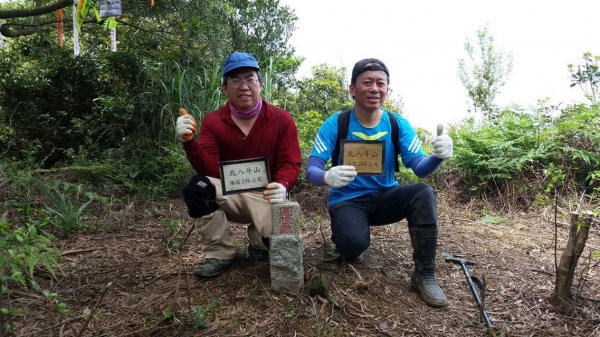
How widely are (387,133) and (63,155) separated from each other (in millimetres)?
6269

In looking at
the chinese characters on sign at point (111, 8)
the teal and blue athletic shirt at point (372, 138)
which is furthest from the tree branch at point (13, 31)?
the teal and blue athletic shirt at point (372, 138)

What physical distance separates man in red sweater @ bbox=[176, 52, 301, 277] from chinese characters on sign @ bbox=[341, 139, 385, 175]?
0.30 meters

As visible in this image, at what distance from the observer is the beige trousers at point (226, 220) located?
234cm

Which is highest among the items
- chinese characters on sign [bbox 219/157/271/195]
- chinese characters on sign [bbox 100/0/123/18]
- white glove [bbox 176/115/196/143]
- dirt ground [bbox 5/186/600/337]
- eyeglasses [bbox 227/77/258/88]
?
chinese characters on sign [bbox 100/0/123/18]

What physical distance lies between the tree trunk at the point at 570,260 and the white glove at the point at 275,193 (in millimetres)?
1547

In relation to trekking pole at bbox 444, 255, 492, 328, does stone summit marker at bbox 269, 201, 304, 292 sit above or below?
above

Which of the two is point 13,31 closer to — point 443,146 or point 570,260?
point 443,146

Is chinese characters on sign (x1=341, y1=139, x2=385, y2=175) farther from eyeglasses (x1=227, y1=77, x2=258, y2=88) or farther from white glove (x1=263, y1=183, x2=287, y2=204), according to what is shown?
eyeglasses (x1=227, y1=77, x2=258, y2=88)

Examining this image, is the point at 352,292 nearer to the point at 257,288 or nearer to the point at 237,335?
the point at 257,288

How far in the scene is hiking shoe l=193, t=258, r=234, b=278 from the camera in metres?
2.32

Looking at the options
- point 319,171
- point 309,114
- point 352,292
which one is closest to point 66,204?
point 319,171

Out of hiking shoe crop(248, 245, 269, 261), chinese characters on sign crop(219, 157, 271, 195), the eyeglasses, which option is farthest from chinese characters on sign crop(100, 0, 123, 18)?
hiking shoe crop(248, 245, 269, 261)

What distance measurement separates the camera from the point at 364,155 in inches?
91.0

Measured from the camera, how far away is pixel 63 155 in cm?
675
